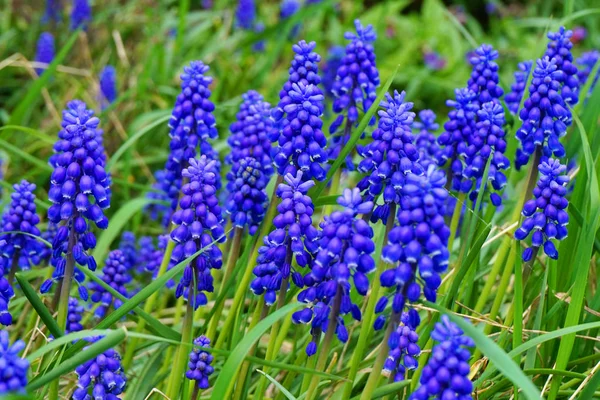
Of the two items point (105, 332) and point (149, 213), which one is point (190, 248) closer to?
point (105, 332)

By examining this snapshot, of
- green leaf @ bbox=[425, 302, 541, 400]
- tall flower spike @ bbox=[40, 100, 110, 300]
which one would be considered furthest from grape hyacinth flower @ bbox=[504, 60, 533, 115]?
tall flower spike @ bbox=[40, 100, 110, 300]

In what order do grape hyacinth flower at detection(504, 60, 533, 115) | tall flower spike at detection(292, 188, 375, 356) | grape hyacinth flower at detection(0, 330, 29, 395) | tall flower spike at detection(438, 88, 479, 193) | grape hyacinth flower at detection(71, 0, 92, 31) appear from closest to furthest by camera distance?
1. grape hyacinth flower at detection(0, 330, 29, 395)
2. tall flower spike at detection(292, 188, 375, 356)
3. tall flower spike at detection(438, 88, 479, 193)
4. grape hyacinth flower at detection(504, 60, 533, 115)
5. grape hyacinth flower at detection(71, 0, 92, 31)

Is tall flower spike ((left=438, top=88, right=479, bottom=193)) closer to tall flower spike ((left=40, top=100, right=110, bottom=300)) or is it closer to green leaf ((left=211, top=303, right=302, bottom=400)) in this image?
green leaf ((left=211, top=303, right=302, bottom=400))

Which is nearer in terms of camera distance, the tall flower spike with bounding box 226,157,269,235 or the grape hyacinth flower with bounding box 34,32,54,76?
the tall flower spike with bounding box 226,157,269,235

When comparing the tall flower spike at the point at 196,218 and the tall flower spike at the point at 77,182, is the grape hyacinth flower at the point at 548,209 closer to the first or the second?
the tall flower spike at the point at 196,218

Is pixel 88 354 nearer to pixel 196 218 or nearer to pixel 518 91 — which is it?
pixel 196 218
